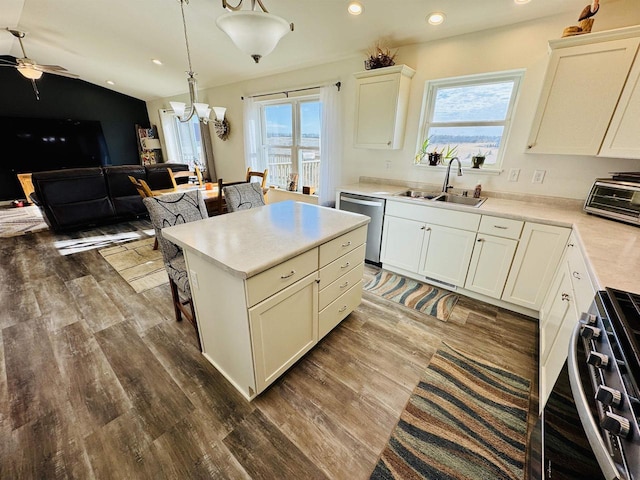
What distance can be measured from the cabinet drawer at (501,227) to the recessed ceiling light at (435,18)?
1752mm

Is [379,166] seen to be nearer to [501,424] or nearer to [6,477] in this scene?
[501,424]

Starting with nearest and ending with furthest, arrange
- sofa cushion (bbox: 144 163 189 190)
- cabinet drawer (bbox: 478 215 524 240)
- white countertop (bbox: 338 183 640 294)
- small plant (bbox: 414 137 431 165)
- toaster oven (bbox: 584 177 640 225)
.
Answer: white countertop (bbox: 338 183 640 294) < toaster oven (bbox: 584 177 640 225) < cabinet drawer (bbox: 478 215 524 240) < small plant (bbox: 414 137 431 165) < sofa cushion (bbox: 144 163 189 190)

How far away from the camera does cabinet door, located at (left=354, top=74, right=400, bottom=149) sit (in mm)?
2627

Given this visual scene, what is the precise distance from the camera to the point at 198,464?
3.90 ft

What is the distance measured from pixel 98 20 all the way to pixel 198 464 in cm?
491

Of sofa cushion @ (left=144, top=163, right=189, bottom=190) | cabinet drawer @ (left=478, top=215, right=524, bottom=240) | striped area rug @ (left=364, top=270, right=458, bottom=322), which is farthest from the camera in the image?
sofa cushion @ (left=144, top=163, right=189, bottom=190)

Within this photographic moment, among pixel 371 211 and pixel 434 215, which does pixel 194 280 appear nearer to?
pixel 371 211

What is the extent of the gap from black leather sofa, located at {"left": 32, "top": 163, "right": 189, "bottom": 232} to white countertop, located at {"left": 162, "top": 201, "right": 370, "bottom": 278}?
126 inches

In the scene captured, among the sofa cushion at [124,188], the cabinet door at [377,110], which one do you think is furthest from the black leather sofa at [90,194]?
the cabinet door at [377,110]

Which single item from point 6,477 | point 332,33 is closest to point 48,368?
point 6,477

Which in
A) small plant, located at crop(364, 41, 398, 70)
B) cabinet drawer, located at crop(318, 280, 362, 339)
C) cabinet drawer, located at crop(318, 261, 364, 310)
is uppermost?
small plant, located at crop(364, 41, 398, 70)

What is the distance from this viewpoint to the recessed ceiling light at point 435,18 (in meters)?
2.18

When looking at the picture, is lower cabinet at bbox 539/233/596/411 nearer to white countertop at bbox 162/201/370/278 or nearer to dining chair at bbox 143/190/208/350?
white countertop at bbox 162/201/370/278

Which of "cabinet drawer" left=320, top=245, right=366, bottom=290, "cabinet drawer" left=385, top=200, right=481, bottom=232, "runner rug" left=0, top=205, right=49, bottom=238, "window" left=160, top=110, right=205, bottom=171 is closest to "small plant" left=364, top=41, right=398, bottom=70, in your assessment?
"cabinet drawer" left=385, top=200, right=481, bottom=232
